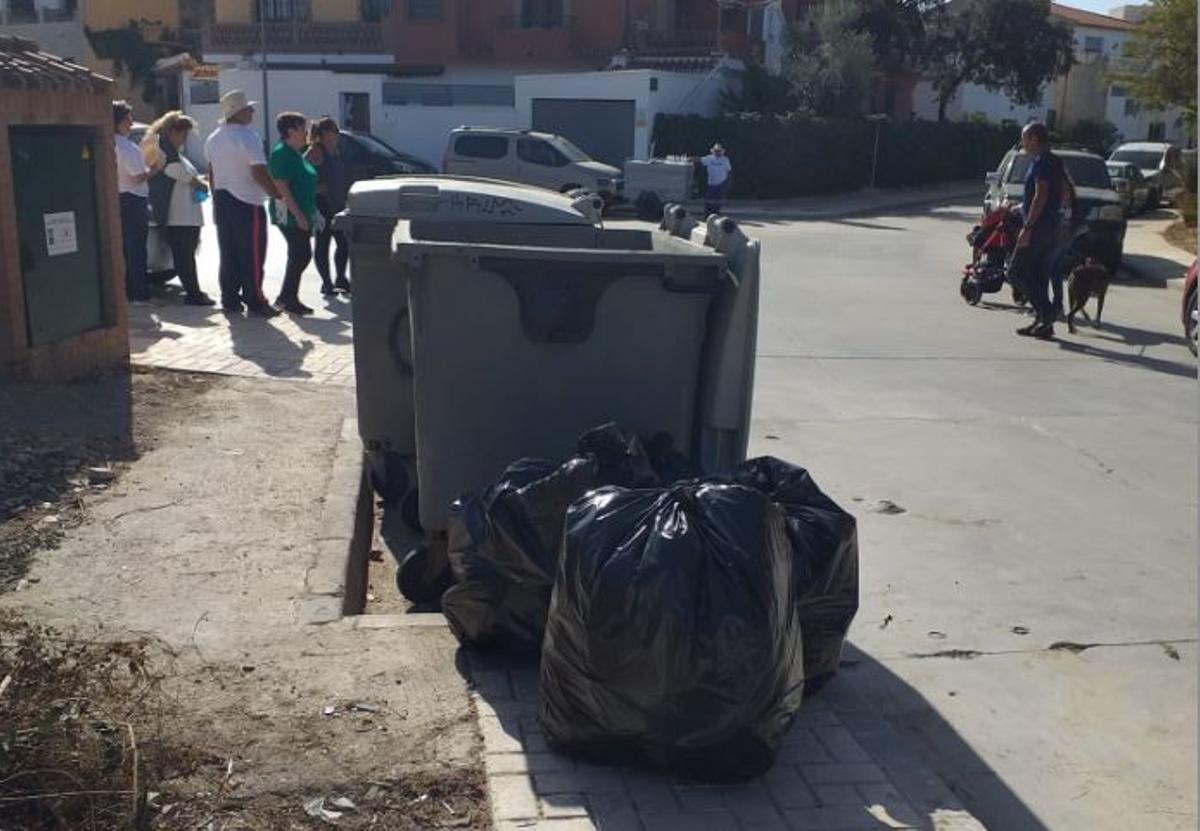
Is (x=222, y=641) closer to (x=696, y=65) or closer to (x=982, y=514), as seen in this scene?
(x=982, y=514)

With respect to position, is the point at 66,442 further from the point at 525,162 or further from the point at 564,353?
the point at 525,162

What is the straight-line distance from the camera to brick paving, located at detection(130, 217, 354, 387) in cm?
916

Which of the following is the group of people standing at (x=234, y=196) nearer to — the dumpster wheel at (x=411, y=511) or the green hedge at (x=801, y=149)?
the dumpster wheel at (x=411, y=511)

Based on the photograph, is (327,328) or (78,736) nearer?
(78,736)

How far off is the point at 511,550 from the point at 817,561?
38.1 inches

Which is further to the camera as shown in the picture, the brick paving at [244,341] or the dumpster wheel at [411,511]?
the brick paving at [244,341]

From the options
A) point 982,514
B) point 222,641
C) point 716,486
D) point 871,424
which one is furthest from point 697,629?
point 871,424

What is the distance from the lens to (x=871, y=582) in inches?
231

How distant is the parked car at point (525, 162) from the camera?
28156mm

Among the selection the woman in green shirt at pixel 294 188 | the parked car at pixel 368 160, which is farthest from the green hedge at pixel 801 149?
the woman in green shirt at pixel 294 188

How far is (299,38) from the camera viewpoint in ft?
155

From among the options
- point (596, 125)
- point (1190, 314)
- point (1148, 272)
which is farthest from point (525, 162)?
point (1190, 314)

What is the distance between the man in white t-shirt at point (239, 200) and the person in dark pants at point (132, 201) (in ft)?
2.17

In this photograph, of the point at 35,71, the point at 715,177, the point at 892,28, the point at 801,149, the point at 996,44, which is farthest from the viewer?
the point at 996,44
